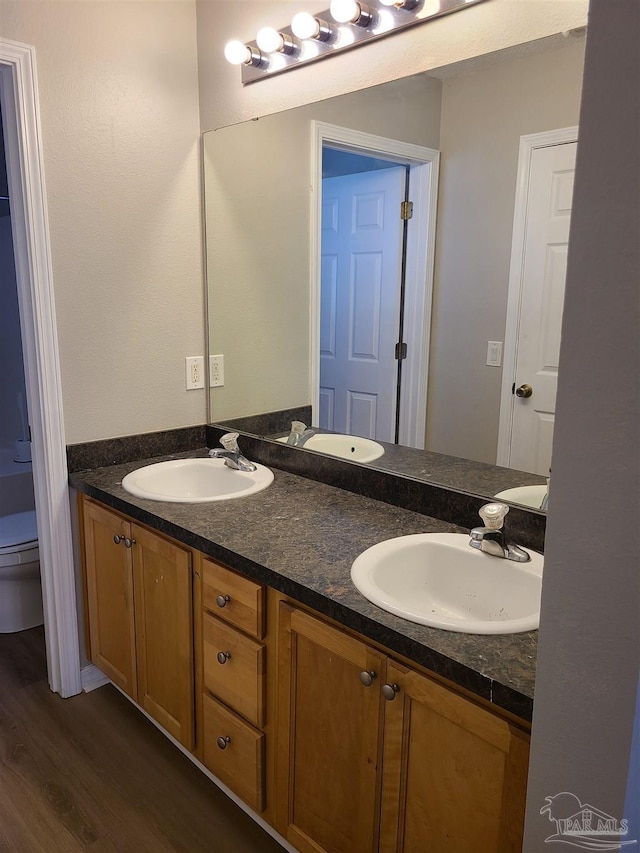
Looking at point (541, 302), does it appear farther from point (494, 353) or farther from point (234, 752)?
point (234, 752)

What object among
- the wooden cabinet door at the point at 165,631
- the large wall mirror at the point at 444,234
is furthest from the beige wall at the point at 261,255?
the wooden cabinet door at the point at 165,631

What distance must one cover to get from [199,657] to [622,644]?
4.14 ft

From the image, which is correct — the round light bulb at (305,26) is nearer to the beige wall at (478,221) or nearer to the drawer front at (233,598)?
the beige wall at (478,221)

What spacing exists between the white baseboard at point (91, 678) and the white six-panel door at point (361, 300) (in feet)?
4.00

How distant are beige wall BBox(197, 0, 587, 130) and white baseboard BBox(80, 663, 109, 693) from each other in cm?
195

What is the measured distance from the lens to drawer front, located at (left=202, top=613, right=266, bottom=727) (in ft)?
5.03

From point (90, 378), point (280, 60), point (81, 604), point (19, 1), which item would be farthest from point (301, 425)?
point (19, 1)

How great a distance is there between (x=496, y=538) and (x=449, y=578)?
0.16 m

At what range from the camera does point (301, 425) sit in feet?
7.12

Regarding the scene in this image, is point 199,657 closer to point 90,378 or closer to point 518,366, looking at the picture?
point 90,378

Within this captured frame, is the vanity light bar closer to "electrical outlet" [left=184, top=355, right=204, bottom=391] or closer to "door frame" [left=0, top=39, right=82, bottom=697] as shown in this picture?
"door frame" [left=0, top=39, right=82, bottom=697]

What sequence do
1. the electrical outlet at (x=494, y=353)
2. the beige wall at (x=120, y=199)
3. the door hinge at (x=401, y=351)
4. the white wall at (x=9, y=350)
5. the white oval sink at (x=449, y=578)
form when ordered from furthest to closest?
the white wall at (x=9, y=350) → the beige wall at (x=120, y=199) → the door hinge at (x=401, y=351) → the electrical outlet at (x=494, y=353) → the white oval sink at (x=449, y=578)

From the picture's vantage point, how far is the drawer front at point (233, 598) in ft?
4.92

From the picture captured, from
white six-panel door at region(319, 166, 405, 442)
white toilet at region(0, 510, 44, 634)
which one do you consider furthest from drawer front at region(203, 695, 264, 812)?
white toilet at region(0, 510, 44, 634)
